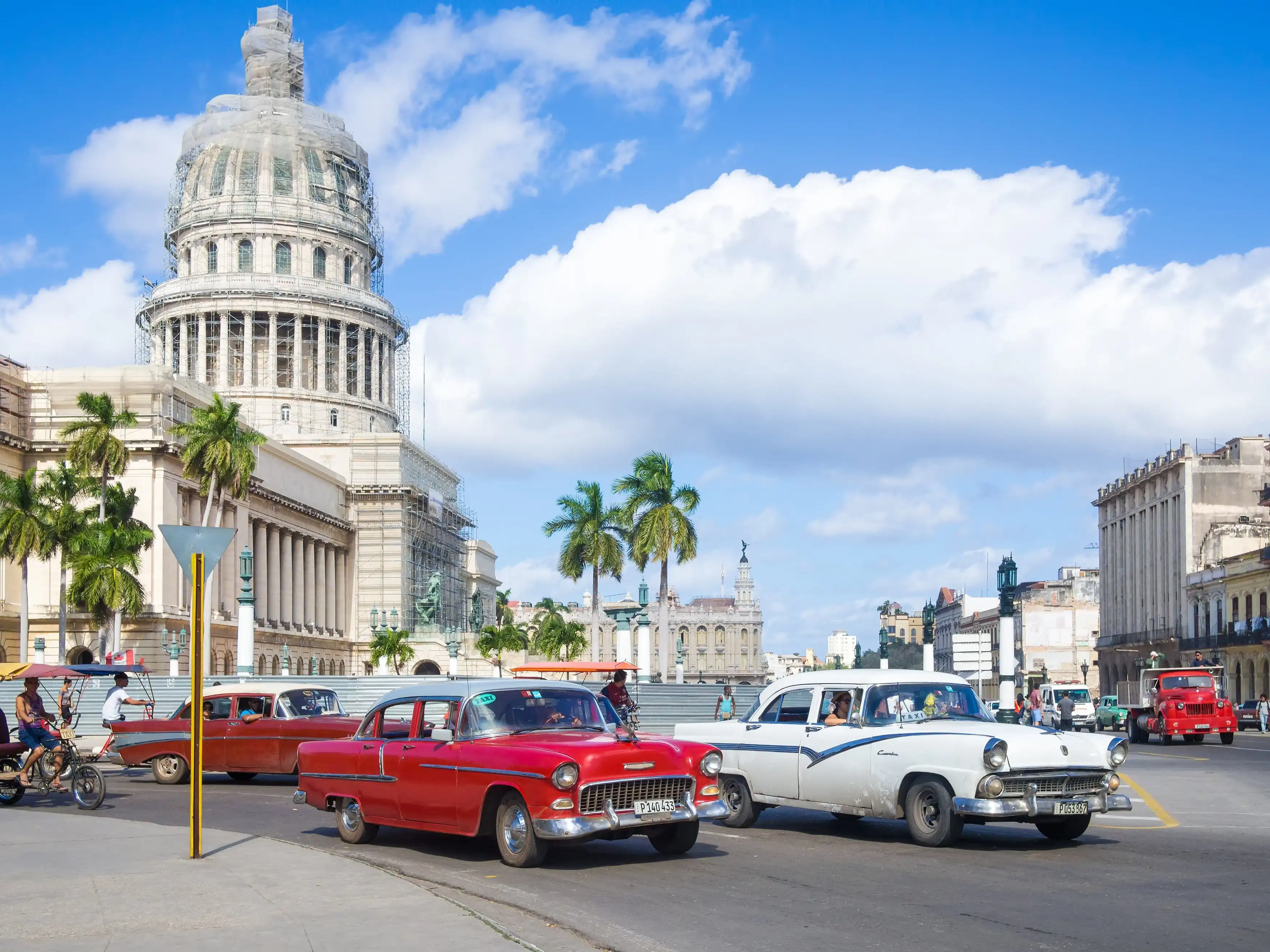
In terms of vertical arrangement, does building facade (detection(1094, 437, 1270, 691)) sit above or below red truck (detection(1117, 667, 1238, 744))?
above

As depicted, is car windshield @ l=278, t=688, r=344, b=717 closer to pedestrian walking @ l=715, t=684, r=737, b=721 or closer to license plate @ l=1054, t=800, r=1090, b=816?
pedestrian walking @ l=715, t=684, r=737, b=721

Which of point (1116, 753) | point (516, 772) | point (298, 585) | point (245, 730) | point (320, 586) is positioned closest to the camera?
point (516, 772)

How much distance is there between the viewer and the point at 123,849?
1371 cm

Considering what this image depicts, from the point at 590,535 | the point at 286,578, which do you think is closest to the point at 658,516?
the point at 590,535

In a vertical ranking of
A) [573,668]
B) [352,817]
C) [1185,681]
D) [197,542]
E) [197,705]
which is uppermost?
[197,542]

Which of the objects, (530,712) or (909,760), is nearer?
(530,712)

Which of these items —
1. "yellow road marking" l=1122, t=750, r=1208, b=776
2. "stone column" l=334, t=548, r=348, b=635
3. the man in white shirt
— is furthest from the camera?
"stone column" l=334, t=548, r=348, b=635

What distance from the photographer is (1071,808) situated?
539 inches

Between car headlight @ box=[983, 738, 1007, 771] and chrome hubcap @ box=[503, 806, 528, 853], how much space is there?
4.18 m

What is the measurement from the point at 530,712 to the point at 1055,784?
4896 millimetres

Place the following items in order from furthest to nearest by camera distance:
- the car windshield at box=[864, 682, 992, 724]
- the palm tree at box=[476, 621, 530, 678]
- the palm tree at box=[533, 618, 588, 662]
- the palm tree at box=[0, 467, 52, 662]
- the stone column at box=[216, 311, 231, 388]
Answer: the stone column at box=[216, 311, 231, 388] < the palm tree at box=[533, 618, 588, 662] < the palm tree at box=[476, 621, 530, 678] < the palm tree at box=[0, 467, 52, 662] < the car windshield at box=[864, 682, 992, 724]

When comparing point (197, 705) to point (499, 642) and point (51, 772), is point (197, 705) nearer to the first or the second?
point (51, 772)

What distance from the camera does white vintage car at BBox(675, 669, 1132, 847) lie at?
13523 mm

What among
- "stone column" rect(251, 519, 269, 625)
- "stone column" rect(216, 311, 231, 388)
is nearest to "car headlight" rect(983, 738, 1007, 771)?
"stone column" rect(251, 519, 269, 625)
